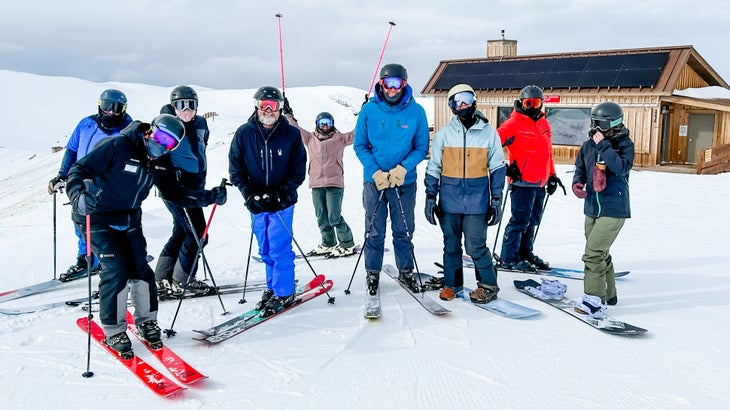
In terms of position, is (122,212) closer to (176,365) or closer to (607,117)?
(176,365)

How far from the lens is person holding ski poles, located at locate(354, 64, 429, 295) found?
4777 mm

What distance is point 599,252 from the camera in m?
4.38

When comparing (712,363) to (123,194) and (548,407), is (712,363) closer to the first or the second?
(548,407)

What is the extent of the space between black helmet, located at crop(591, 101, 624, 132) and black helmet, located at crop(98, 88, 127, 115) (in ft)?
15.7

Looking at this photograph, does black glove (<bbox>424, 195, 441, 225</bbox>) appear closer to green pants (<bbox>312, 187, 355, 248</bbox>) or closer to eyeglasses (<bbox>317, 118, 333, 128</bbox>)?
green pants (<bbox>312, 187, 355, 248</bbox>)

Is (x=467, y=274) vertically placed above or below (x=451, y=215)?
below

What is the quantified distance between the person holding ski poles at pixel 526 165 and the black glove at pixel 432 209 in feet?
4.58

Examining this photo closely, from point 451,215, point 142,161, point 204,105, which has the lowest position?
point 451,215

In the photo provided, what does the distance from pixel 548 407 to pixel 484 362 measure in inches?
24.9

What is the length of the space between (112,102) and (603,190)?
4967 mm

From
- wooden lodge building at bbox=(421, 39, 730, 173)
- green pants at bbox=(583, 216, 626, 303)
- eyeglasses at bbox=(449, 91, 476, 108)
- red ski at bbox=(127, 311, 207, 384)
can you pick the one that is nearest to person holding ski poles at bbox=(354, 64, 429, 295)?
eyeglasses at bbox=(449, 91, 476, 108)

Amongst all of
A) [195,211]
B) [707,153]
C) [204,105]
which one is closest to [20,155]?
[204,105]

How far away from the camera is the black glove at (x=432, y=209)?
4816 millimetres

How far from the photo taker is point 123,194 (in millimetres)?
3768
